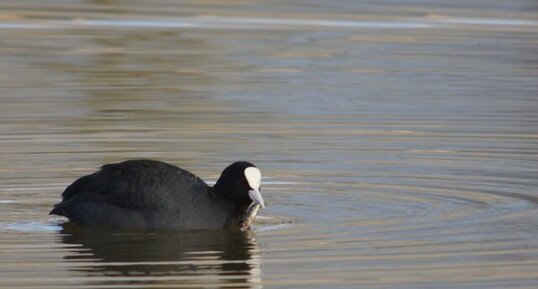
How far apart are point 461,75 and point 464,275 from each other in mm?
9702

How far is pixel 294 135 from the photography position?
14.1m

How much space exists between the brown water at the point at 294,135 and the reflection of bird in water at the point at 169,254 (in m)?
0.02

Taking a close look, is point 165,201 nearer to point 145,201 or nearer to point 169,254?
point 145,201

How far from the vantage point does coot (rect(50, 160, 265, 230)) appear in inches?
412

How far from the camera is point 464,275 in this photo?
889 centimetres

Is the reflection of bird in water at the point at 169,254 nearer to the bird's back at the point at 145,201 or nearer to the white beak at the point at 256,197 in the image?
the bird's back at the point at 145,201

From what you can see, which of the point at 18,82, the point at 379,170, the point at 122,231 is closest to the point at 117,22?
the point at 18,82

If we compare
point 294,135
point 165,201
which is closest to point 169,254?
point 165,201

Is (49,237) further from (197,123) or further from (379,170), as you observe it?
(197,123)

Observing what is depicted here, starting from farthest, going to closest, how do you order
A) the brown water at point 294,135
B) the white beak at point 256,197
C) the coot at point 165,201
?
the coot at point 165,201 < the white beak at point 256,197 < the brown water at point 294,135

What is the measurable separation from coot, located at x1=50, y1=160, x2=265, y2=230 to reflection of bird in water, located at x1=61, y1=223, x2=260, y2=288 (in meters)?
0.07

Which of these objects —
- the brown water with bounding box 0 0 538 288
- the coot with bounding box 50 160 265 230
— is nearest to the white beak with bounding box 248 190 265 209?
the coot with bounding box 50 160 265 230

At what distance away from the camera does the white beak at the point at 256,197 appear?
10.2 metres

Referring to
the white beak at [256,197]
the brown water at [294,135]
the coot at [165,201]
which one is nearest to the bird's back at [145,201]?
the coot at [165,201]
